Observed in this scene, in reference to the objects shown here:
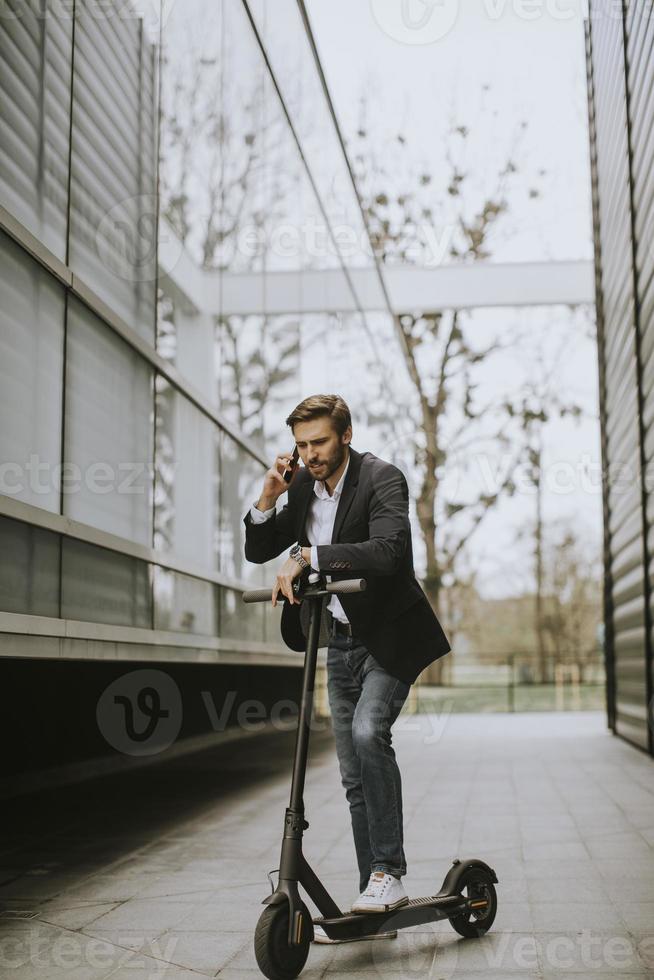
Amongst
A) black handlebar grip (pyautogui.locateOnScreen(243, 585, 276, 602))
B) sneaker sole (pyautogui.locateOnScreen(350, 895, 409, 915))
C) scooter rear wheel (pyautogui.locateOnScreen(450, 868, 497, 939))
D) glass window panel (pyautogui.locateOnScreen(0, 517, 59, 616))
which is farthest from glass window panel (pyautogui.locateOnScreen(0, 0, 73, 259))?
scooter rear wheel (pyautogui.locateOnScreen(450, 868, 497, 939))

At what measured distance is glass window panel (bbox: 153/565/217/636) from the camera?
6.73 meters

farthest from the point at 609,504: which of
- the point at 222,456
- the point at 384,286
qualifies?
the point at 222,456

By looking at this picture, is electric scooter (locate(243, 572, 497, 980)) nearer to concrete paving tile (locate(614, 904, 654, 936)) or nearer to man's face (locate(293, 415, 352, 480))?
man's face (locate(293, 415, 352, 480))

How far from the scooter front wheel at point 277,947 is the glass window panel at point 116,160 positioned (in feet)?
11.1

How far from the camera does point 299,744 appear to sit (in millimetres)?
3436

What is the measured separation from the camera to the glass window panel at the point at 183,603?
6727mm

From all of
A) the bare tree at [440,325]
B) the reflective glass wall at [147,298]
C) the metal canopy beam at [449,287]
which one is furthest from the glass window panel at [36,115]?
the bare tree at [440,325]

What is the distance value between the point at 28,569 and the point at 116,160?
264cm

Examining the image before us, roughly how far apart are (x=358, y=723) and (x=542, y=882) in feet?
5.42

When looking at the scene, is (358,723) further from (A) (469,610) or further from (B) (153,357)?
(A) (469,610)

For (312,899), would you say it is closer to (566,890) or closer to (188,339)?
(566,890)

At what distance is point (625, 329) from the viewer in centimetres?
1162

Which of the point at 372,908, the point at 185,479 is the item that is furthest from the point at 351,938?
the point at 185,479

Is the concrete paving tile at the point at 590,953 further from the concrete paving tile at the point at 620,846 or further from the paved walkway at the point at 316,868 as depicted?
the concrete paving tile at the point at 620,846
